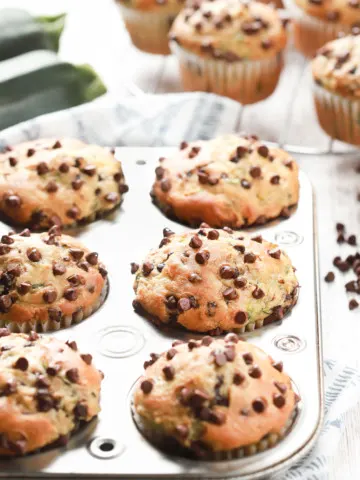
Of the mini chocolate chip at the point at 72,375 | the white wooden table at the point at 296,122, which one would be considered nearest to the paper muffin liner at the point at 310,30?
the white wooden table at the point at 296,122

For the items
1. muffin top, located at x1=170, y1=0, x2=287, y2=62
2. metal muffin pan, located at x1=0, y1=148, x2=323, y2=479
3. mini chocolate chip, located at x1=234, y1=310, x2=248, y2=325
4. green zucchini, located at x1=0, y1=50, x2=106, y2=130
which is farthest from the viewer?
muffin top, located at x1=170, y1=0, x2=287, y2=62

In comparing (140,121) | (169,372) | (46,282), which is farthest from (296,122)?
(169,372)

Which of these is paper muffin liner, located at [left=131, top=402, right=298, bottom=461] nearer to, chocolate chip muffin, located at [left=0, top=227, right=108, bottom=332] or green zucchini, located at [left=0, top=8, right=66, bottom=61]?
chocolate chip muffin, located at [left=0, top=227, right=108, bottom=332]

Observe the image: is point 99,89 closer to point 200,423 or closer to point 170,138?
point 170,138

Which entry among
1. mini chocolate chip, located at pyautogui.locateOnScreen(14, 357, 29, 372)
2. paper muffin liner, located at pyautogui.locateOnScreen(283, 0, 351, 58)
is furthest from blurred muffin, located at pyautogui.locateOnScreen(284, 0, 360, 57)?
mini chocolate chip, located at pyautogui.locateOnScreen(14, 357, 29, 372)

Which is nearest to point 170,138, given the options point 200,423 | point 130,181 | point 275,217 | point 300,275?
point 130,181
